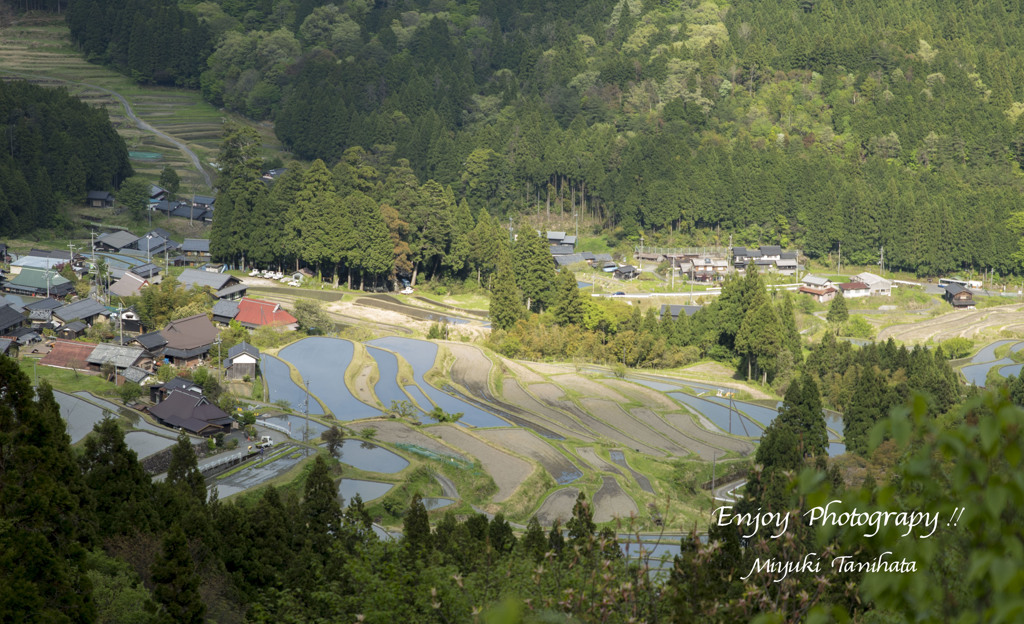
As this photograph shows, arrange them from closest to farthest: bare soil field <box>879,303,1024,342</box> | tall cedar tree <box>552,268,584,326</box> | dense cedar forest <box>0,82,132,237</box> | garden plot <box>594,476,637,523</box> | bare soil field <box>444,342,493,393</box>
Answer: garden plot <box>594,476,637,523</box> < bare soil field <box>444,342,493,393</box> < tall cedar tree <box>552,268,584,326</box> < bare soil field <box>879,303,1024,342</box> < dense cedar forest <box>0,82,132,237</box>

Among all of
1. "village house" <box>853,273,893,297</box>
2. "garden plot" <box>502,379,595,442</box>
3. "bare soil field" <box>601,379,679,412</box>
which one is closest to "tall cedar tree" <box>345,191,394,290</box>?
"garden plot" <box>502,379,595,442</box>

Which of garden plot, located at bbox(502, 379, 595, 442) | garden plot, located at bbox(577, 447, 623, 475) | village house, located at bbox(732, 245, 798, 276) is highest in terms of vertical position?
village house, located at bbox(732, 245, 798, 276)

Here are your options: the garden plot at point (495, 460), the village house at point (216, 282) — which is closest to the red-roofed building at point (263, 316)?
the village house at point (216, 282)

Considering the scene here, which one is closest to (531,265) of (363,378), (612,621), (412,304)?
(412,304)

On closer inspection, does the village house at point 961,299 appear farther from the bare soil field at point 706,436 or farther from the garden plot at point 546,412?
the garden plot at point 546,412

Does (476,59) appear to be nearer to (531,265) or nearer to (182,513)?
(531,265)

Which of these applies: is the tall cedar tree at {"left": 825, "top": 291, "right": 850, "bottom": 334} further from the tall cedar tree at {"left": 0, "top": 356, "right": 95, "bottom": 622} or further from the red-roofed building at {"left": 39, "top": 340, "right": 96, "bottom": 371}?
the tall cedar tree at {"left": 0, "top": 356, "right": 95, "bottom": 622}
